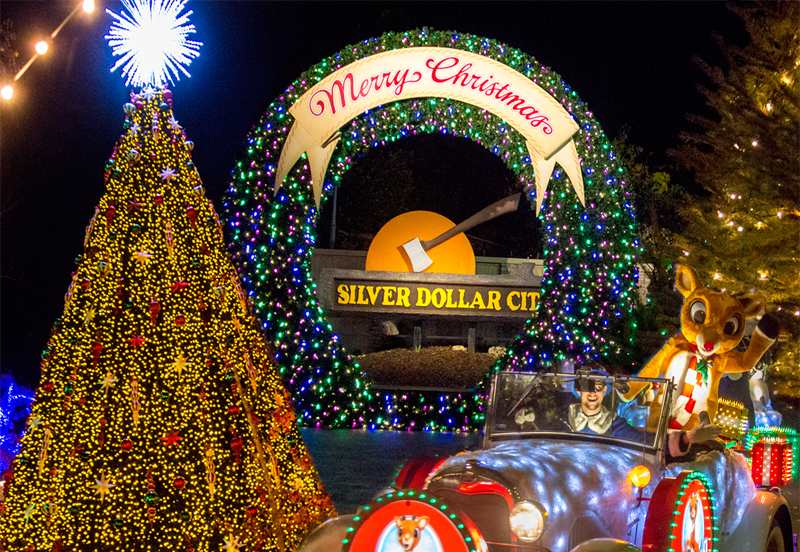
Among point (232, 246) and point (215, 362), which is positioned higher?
point (232, 246)

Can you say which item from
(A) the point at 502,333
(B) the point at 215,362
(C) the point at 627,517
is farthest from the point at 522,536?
(A) the point at 502,333

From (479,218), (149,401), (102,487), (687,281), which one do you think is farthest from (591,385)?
(479,218)

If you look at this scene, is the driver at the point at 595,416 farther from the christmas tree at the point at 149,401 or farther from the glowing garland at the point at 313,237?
the glowing garland at the point at 313,237

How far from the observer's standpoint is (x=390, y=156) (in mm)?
21359

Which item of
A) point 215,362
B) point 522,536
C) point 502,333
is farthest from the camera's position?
point 502,333

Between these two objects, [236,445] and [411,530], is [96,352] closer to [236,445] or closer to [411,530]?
[236,445]

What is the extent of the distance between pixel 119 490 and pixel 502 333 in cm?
1429

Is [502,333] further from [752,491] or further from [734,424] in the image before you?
[752,491]

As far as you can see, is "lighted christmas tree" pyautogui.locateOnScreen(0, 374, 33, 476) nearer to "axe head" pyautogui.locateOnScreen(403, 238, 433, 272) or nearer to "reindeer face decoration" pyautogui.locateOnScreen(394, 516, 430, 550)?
"reindeer face decoration" pyautogui.locateOnScreen(394, 516, 430, 550)

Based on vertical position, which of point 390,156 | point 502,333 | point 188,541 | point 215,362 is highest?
point 390,156

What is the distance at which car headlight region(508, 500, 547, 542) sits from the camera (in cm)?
326

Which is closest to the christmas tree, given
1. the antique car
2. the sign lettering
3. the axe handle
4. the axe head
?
the antique car

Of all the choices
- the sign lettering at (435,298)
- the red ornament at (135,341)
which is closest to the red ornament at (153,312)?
the red ornament at (135,341)

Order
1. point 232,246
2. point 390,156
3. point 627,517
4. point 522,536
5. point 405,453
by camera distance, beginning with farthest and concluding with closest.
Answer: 1. point 390,156
2. point 232,246
3. point 405,453
4. point 627,517
5. point 522,536
